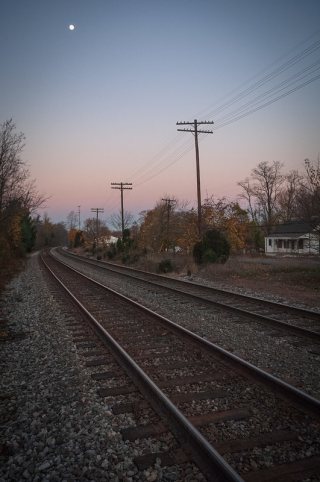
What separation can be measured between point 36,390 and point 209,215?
2338 centimetres

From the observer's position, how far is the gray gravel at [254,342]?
14.9ft

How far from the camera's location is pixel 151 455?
113 inches

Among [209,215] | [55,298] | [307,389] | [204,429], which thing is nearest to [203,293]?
[55,298]

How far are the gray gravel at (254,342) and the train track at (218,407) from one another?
0.50 m

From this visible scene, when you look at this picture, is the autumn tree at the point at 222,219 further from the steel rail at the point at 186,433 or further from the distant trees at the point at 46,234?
the distant trees at the point at 46,234

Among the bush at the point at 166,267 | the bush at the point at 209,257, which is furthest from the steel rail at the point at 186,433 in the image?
the bush at the point at 166,267

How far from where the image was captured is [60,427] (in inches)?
134

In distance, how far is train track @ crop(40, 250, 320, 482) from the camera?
2738mm

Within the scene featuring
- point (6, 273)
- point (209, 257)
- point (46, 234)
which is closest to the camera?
point (6, 273)

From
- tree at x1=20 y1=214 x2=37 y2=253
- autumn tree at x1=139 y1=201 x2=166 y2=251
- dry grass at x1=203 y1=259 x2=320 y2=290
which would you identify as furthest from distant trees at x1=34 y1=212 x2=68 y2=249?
dry grass at x1=203 y1=259 x2=320 y2=290

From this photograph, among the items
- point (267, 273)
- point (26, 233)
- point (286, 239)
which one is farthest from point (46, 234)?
point (267, 273)

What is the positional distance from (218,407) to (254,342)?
250cm

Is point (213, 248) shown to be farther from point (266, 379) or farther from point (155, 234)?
point (266, 379)

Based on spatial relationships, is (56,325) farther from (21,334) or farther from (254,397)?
(254,397)
